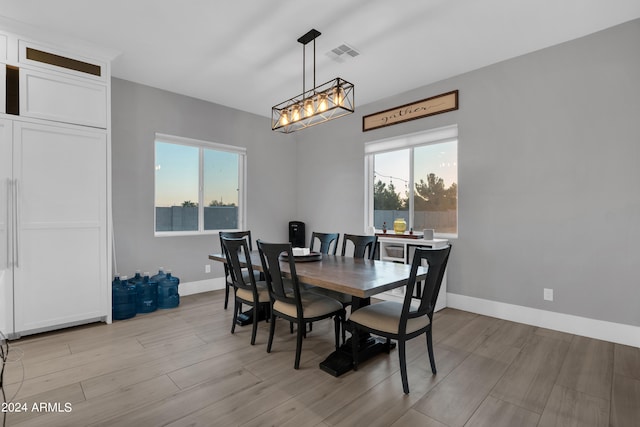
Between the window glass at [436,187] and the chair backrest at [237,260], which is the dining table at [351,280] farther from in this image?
the window glass at [436,187]

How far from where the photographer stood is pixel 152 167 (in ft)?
13.6

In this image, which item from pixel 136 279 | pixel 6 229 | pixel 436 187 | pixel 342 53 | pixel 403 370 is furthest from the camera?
pixel 436 187

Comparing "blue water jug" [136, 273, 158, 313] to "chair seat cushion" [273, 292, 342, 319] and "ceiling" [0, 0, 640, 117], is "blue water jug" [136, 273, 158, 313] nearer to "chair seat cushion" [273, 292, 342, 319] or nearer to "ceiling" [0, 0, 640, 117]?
"chair seat cushion" [273, 292, 342, 319]

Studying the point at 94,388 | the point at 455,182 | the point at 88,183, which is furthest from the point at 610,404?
the point at 88,183

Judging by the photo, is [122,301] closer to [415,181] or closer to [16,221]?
[16,221]

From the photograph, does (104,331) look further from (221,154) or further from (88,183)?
(221,154)

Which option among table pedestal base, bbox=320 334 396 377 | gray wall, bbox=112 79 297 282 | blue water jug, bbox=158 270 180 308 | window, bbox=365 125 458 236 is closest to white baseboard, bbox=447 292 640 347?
window, bbox=365 125 458 236

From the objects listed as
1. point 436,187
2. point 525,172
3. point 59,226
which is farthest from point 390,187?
point 59,226

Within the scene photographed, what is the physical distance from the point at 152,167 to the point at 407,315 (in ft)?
12.1

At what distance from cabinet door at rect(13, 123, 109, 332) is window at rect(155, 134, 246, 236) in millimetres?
1051

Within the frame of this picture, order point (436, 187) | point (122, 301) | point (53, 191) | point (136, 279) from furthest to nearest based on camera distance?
point (436, 187) < point (136, 279) < point (122, 301) < point (53, 191)

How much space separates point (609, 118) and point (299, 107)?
9.17 ft

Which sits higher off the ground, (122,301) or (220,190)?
(220,190)

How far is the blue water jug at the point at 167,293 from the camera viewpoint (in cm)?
383
